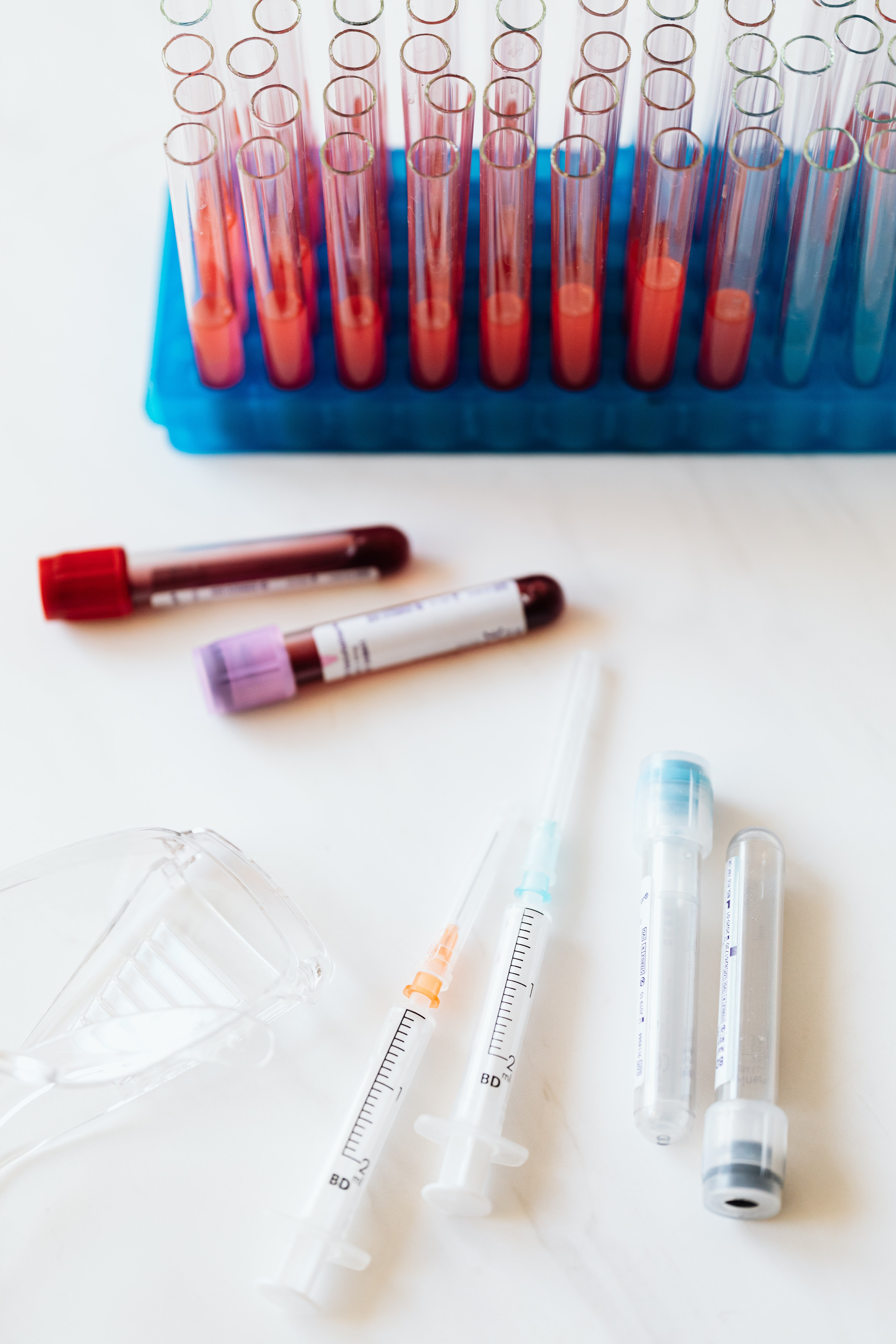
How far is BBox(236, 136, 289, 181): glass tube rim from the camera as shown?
851mm

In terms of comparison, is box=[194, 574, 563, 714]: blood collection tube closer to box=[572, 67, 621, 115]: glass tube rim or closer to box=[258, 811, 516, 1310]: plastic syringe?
box=[258, 811, 516, 1310]: plastic syringe

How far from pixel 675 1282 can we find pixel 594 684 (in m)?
0.39

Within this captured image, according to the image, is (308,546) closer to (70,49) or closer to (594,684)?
(594,684)

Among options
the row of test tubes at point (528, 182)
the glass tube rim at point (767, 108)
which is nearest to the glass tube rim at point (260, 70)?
the row of test tubes at point (528, 182)

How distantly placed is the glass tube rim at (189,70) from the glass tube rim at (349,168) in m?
0.10

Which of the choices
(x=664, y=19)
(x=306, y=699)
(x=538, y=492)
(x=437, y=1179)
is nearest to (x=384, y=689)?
(x=306, y=699)

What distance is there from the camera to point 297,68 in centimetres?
94

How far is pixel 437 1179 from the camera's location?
0.73 m

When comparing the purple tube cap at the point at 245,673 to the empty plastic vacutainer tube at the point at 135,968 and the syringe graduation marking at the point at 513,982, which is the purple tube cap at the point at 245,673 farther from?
the syringe graduation marking at the point at 513,982

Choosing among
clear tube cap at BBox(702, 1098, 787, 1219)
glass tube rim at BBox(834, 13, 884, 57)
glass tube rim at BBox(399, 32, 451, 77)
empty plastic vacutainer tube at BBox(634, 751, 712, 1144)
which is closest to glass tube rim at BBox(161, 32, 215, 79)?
glass tube rim at BBox(399, 32, 451, 77)

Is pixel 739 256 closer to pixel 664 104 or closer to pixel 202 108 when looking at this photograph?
pixel 664 104

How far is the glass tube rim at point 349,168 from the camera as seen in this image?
848 millimetres

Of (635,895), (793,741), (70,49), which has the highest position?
(70,49)

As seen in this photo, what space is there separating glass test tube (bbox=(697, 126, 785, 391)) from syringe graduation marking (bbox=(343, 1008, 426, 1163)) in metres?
0.54
